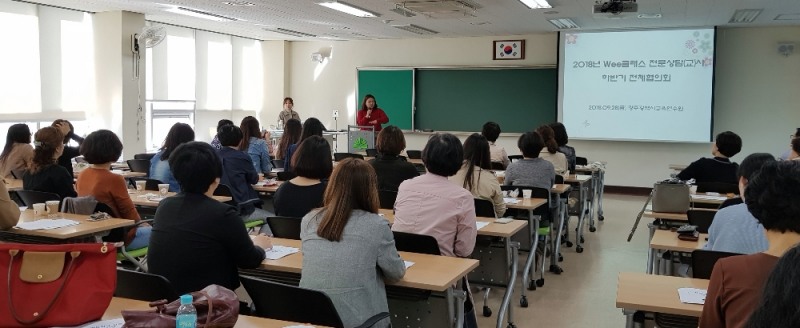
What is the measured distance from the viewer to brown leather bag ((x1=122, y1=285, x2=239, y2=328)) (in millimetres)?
2074

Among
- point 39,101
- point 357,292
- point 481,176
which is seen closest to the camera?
point 357,292

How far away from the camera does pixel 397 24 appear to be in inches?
447

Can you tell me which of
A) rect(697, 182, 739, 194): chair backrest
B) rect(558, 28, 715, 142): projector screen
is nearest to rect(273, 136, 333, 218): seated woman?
rect(697, 182, 739, 194): chair backrest

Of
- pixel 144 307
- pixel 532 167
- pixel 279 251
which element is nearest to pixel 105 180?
pixel 279 251

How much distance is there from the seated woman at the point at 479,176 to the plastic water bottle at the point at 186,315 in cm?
318

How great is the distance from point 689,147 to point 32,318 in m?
11.1

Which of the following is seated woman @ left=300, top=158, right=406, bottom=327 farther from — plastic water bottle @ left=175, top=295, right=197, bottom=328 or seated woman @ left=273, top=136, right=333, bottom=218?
seated woman @ left=273, top=136, right=333, bottom=218

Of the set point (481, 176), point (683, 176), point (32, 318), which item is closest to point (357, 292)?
point (32, 318)

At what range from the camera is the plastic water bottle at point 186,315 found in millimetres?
2062

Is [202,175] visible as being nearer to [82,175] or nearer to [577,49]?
[82,175]

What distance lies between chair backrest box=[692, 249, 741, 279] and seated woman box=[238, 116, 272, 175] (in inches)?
185

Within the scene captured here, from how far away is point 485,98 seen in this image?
42.4 feet

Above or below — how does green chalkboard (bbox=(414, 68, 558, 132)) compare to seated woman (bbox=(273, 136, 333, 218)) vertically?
above

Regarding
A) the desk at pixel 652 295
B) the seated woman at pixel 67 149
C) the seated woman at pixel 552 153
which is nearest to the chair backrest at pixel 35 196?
the seated woman at pixel 67 149
